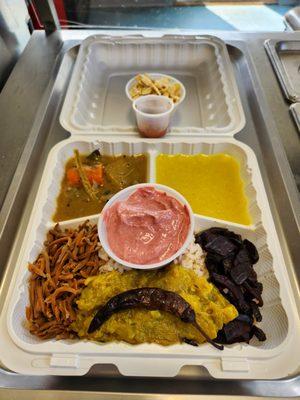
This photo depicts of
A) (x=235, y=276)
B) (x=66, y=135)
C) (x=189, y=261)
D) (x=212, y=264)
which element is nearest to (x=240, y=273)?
(x=235, y=276)

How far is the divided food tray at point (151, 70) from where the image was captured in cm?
220

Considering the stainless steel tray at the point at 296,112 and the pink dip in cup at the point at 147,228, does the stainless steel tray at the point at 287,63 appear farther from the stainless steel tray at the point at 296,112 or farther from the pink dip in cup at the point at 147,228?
the pink dip in cup at the point at 147,228

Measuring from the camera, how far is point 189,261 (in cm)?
157

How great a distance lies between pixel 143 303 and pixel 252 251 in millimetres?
666

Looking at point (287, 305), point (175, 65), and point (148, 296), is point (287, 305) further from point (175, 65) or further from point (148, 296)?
point (175, 65)

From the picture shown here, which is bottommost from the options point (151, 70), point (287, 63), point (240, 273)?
point (240, 273)

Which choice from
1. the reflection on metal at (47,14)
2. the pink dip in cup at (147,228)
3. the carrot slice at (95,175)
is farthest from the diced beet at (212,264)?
the reflection on metal at (47,14)

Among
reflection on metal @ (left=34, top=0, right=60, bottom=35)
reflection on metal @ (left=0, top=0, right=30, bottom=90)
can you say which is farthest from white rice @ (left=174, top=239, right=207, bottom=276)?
reflection on metal @ (left=34, top=0, right=60, bottom=35)

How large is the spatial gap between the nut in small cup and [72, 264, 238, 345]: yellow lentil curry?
1013 mm

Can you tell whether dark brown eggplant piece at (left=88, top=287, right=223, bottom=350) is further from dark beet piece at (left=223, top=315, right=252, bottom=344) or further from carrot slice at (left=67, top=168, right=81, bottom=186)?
carrot slice at (left=67, top=168, right=81, bottom=186)

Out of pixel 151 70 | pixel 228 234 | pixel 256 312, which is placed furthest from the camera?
pixel 151 70

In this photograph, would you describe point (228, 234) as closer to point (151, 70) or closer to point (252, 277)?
point (252, 277)

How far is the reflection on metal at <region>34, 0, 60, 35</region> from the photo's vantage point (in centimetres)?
258

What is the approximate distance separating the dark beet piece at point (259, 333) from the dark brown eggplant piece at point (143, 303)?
0.26 metres
